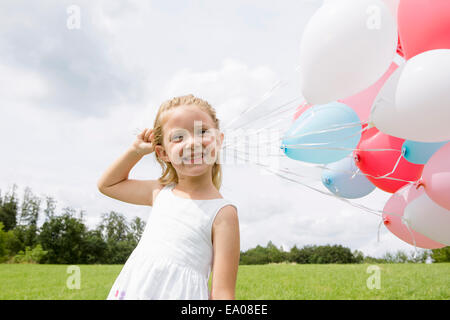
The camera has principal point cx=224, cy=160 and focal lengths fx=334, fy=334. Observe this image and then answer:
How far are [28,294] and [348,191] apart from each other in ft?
20.7

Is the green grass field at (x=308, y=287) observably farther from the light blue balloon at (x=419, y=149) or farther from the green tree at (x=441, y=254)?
the green tree at (x=441, y=254)

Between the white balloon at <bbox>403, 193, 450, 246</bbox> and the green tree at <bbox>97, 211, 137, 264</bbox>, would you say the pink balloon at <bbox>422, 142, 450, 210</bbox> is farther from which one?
the green tree at <bbox>97, 211, 137, 264</bbox>

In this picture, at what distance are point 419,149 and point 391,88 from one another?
52 cm

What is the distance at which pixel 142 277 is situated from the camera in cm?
110

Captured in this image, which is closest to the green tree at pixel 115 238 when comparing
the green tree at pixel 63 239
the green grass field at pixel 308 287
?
the green tree at pixel 63 239

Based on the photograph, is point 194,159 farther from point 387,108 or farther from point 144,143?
point 387,108

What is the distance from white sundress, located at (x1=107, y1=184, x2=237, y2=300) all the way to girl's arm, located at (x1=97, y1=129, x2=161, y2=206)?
225 mm

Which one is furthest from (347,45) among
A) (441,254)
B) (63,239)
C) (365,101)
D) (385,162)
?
(63,239)

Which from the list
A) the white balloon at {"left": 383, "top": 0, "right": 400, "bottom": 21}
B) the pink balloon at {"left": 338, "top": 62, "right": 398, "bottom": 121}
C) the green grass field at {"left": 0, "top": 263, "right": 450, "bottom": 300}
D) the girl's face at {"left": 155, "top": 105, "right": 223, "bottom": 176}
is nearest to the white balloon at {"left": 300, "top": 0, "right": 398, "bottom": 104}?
the white balloon at {"left": 383, "top": 0, "right": 400, "bottom": 21}

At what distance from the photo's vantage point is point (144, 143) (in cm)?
138

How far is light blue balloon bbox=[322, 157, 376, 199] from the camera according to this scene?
2.50m

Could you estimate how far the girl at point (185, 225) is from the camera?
42.8 inches
